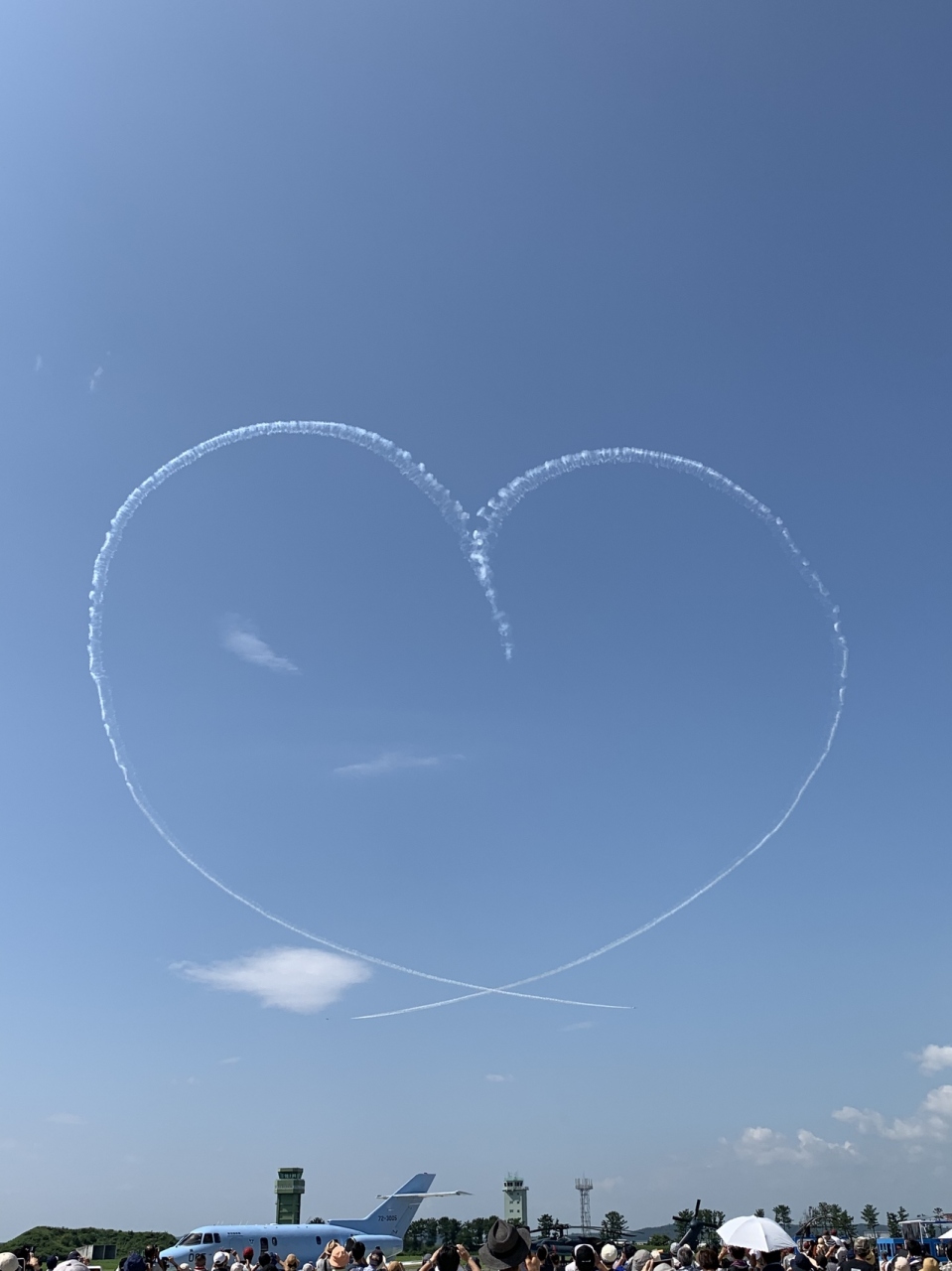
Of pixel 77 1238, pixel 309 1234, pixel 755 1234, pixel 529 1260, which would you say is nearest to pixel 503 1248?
pixel 529 1260

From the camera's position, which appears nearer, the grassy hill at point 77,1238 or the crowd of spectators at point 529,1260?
the crowd of spectators at point 529,1260

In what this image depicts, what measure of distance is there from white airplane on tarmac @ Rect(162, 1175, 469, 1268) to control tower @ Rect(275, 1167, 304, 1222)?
32.2 ft

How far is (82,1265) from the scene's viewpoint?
11.4 m

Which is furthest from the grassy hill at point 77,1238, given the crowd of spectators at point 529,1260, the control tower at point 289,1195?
the crowd of spectators at point 529,1260

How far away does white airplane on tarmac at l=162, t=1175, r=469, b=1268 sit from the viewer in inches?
2159

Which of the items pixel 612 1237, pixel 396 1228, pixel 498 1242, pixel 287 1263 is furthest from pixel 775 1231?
pixel 612 1237

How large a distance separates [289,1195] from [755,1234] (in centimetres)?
7345

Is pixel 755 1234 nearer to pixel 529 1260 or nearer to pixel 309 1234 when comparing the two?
pixel 529 1260

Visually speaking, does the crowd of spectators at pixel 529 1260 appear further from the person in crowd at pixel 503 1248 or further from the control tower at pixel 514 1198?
the control tower at pixel 514 1198

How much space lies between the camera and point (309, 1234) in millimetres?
59125

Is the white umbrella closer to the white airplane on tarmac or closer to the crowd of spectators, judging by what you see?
the crowd of spectators

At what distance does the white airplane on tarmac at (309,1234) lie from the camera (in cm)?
5484

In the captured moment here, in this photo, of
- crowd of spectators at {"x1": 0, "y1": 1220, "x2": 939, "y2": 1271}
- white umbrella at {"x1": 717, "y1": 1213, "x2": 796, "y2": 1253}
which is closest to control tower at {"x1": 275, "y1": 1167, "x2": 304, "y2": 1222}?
crowd of spectators at {"x1": 0, "y1": 1220, "x2": 939, "y2": 1271}

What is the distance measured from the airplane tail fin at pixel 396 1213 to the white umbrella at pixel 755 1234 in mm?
61539
